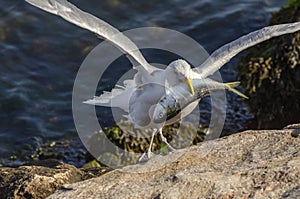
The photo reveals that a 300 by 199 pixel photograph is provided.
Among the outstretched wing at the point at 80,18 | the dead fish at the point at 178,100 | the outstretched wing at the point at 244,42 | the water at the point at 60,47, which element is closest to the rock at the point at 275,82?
the water at the point at 60,47

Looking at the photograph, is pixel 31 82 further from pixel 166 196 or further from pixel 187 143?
pixel 166 196

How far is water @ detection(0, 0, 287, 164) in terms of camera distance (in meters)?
10.0

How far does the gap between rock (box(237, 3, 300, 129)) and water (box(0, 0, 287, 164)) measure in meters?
0.61

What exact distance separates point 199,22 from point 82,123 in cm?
349

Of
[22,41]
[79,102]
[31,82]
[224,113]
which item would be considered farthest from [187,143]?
[22,41]

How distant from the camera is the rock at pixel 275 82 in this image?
918 centimetres

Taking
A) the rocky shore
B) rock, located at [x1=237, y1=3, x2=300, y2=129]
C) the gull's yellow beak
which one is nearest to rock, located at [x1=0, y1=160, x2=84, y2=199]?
the rocky shore

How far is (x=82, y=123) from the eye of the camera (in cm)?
1002

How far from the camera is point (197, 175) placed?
198 inches

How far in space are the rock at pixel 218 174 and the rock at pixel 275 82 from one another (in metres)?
3.37

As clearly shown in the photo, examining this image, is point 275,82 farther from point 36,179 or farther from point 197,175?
point 36,179

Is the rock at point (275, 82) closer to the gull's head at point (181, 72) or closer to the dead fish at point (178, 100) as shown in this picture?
the dead fish at point (178, 100)

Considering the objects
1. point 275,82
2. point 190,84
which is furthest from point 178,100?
point 275,82

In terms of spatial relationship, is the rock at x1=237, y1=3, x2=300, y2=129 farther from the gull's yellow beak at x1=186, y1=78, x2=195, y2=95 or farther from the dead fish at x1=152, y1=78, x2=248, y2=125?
the gull's yellow beak at x1=186, y1=78, x2=195, y2=95
